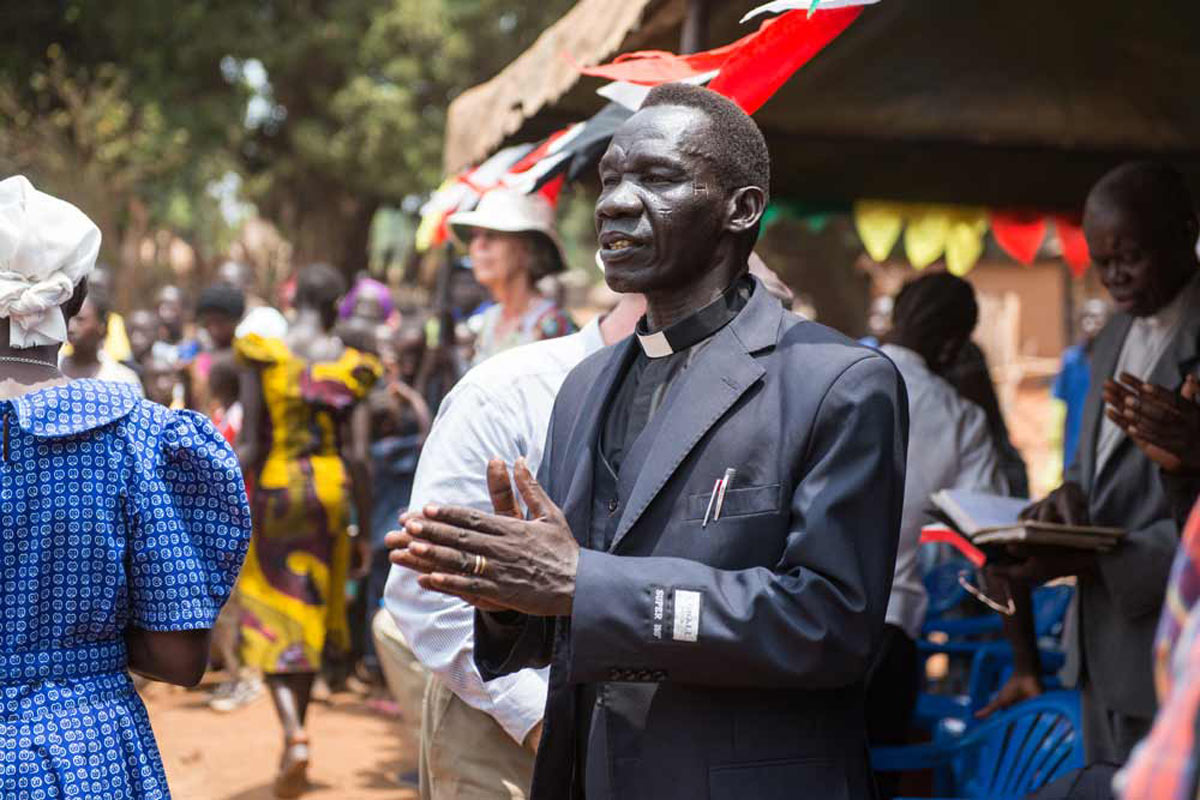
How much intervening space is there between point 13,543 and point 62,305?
1.55 ft

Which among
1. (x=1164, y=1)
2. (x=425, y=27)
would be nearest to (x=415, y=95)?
(x=425, y=27)

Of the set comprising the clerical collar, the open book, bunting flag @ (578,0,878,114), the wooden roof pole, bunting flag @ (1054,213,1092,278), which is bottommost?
the open book

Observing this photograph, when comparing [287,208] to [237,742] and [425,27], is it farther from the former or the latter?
[237,742]

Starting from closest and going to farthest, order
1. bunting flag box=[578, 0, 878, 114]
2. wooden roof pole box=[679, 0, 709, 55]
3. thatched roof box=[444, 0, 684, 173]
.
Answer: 1. bunting flag box=[578, 0, 878, 114]
2. wooden roof pole box=[679, 0, 709, 55]
3. thatched roof box=[444, 0, 684, 173]

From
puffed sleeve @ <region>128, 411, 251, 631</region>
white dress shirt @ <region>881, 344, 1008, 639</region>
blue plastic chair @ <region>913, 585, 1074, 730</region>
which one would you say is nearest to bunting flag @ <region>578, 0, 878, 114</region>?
puffed sleeve @ <region>128, 411, 251, 631</region>

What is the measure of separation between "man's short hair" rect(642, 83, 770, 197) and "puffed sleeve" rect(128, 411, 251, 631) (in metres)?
1.09

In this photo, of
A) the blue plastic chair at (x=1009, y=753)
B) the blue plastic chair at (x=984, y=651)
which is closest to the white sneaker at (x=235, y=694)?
the blue plastic chair at (x=984, y=651)

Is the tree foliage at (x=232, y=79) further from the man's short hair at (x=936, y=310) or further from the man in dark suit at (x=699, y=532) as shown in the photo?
the man in dark suit at (x=699, y=532)

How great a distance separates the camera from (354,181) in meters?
24.3

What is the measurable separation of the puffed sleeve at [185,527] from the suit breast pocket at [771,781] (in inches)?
44.0

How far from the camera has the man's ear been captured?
2445 millimetres

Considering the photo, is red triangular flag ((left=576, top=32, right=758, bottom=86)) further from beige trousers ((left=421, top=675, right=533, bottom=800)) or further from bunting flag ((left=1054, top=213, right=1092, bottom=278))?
bunting flag ((left=1054, top=213, right=1092, bottom=278))

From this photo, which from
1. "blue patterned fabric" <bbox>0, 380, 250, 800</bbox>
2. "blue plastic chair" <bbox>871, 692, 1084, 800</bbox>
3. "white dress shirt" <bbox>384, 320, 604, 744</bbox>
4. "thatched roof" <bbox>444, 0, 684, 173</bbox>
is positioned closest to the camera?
"blue patterned fabric" <bbox>0, 380, 250, 800</bbox>

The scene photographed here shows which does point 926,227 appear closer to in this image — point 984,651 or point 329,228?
point 984,651
